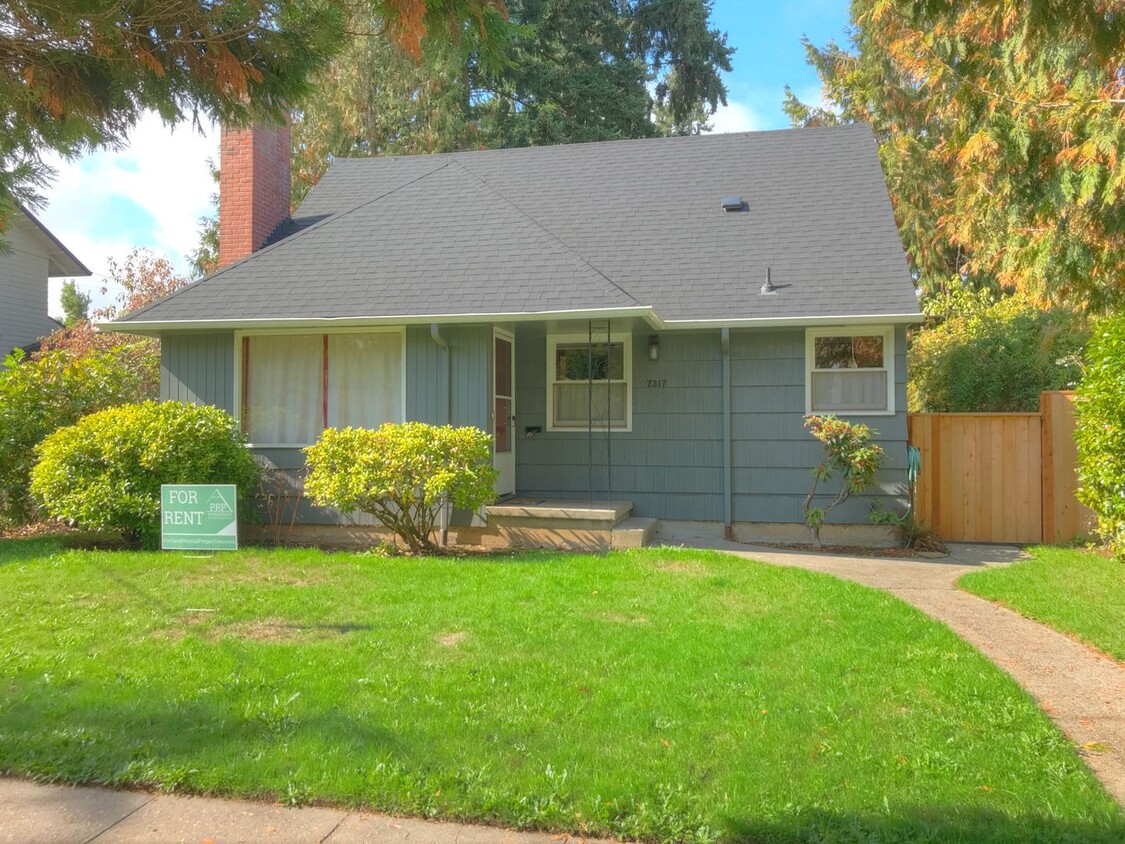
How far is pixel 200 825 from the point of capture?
10.7 feet

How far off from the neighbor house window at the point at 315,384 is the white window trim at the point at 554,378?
2010 millimetres

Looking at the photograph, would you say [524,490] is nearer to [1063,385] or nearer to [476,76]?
[1063,385]

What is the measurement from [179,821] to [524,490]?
25.7 ft

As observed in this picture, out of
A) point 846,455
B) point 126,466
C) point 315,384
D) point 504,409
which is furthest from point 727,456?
point 126,466

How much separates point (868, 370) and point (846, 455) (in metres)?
1.39

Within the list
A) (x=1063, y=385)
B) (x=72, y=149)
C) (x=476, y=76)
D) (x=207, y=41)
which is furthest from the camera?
(x=476, y=76)

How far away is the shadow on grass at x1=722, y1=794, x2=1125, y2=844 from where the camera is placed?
3.09 m

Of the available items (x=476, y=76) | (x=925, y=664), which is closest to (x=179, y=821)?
(x=925, y=664)

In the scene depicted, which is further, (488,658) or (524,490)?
(524,490)

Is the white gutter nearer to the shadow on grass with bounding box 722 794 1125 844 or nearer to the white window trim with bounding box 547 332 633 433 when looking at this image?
the white window trim with bounding box 547 332 633 433

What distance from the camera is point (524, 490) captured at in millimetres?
11039

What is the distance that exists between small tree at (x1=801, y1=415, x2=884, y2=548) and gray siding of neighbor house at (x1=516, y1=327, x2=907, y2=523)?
49cm

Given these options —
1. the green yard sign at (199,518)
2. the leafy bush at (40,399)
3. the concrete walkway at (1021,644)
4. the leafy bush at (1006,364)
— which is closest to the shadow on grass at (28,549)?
the leafy bush at (40,399)

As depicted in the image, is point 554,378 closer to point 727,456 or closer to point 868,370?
point 727,456
